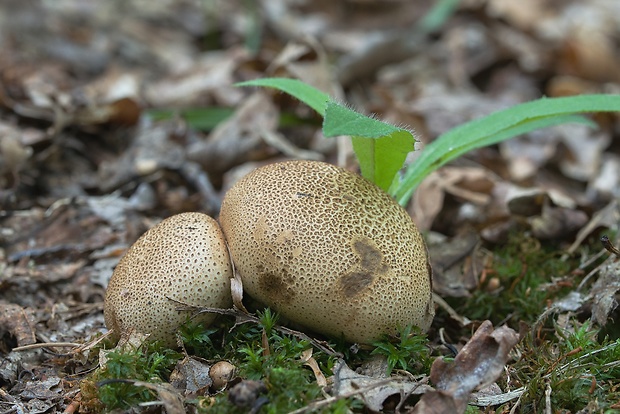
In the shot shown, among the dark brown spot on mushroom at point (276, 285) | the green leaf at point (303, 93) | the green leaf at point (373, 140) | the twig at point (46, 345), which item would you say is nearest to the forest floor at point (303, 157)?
the twig at point (46, 345)

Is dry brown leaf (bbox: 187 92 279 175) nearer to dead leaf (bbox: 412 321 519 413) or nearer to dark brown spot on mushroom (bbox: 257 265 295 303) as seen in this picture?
dark brown spot on mushroom (bbox: 257 265 295 303)

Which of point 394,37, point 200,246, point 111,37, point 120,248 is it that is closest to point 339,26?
point 394,37

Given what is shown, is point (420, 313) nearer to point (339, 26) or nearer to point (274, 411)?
point (274, 411)

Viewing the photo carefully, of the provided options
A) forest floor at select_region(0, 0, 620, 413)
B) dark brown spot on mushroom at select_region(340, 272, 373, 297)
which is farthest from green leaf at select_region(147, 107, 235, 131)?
dark brown spot on mushroom at select_region(340, 272, 373, 297)

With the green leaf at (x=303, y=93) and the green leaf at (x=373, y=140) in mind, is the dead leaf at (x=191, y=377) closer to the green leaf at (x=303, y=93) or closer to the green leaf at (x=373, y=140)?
the green leaf at (x=373, y=140)

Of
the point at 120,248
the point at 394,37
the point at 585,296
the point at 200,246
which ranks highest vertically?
the point at 394,37

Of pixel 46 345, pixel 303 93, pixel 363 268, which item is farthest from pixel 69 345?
pixel 303 93
